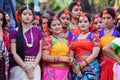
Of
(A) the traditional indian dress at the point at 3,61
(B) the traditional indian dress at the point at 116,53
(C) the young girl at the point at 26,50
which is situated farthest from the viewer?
(C) the young girl at the point at 26,50

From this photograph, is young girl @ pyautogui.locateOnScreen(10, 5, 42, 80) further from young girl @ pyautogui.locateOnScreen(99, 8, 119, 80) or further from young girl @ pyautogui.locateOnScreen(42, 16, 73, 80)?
young girl @ pyautogui.locateOnScreen(99, 8, 119, 80)

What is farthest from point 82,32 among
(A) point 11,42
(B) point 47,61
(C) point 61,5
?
(C) point 61,5

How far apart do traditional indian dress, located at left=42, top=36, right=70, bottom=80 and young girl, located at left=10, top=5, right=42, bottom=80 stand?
0.12m

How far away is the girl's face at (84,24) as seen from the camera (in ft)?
20.2

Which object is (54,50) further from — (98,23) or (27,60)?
(98,23)

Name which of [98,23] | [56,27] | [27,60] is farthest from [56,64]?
[98,23]

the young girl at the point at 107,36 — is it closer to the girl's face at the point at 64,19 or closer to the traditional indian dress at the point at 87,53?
the traditional indian dress at the point at 87,53

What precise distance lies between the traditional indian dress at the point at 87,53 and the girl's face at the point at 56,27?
0.31 metres

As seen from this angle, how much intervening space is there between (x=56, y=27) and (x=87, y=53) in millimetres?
613

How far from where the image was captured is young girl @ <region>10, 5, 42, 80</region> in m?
5.89

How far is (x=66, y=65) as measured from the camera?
6.08 m

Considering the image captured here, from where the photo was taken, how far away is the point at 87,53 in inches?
239

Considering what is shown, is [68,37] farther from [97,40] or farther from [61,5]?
[61,5]

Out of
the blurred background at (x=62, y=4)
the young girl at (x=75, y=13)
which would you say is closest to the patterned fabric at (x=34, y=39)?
the young girl at (x=75, y=13)
